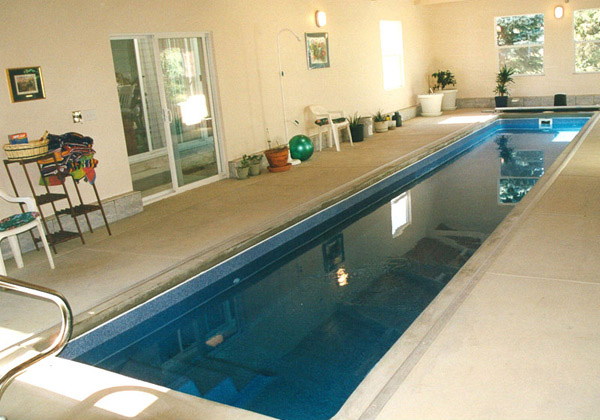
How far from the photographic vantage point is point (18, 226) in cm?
461

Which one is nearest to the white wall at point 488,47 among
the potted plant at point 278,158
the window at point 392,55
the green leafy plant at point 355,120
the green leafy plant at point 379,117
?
the window at point 392,55

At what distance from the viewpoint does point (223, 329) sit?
172 inches

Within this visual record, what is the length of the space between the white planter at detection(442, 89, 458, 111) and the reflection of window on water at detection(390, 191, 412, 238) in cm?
752

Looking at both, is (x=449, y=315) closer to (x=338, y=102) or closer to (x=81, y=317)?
(x=81, y=317)

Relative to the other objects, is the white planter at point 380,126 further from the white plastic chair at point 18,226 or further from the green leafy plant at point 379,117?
the white plastic chair at point 18,226

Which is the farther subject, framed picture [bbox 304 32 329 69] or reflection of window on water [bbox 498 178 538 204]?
framed picture [bbox 304 32 329 69]

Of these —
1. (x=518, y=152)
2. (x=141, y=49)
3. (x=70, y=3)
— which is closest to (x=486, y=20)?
(x=518, y=152)

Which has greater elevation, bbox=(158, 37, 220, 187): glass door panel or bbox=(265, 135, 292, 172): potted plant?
bbox=(158, 37, 220, 187): glass door panel

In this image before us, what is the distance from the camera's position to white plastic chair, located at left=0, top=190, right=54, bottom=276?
14.9 ft

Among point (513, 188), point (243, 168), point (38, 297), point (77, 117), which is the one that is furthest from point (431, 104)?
point (38, 297)

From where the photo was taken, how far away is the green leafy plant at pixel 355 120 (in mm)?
10720

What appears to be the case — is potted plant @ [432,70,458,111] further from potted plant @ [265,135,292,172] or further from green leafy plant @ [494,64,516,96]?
potted plant @ [265,135,292,172]

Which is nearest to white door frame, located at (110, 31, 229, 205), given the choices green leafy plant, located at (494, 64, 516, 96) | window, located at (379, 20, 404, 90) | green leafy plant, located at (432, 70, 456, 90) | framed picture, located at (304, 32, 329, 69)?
framed picture, located at (304, 32, 329, 69)

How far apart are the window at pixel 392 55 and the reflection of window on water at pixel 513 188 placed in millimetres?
5363
